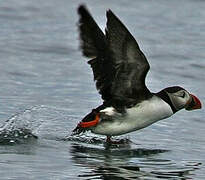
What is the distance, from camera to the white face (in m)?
10.7

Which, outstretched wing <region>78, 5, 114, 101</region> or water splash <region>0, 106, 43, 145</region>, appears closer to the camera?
outstretched wing <region>78, 5, 114, 101</region>

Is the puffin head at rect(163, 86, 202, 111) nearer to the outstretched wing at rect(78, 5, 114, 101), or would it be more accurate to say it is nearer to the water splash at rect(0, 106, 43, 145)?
the outstretched wing at rect(78, 5, 114, 101)

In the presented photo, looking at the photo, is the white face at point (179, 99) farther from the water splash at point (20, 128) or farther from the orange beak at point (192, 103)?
the water splash at point (20, 128)

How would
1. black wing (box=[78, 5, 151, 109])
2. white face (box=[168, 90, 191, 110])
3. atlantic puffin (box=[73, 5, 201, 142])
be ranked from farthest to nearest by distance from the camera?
white face (box=[168, 90, 191, 110]) < atlantic puffin (box=[73, 5, 201, 142]) < black wing (box=[78, 5, 151, 109])

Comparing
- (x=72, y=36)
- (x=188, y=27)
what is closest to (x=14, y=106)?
(x=72, y=36)

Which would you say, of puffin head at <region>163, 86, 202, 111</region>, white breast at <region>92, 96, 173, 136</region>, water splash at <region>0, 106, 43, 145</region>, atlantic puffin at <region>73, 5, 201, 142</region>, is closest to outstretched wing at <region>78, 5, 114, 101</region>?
atlantic puffin at <region>73, 5, 201, 142</region>

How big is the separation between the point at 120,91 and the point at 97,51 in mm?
577

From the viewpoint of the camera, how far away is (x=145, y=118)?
1034cm

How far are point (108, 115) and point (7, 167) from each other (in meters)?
1.77

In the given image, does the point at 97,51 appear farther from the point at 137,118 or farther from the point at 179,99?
the point at 179,99

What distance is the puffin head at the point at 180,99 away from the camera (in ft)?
35.0

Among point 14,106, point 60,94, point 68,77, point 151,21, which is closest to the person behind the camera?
point 14,106

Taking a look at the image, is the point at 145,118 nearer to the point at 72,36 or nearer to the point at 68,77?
the point at 68,77

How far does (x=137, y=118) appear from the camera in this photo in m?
10.4
